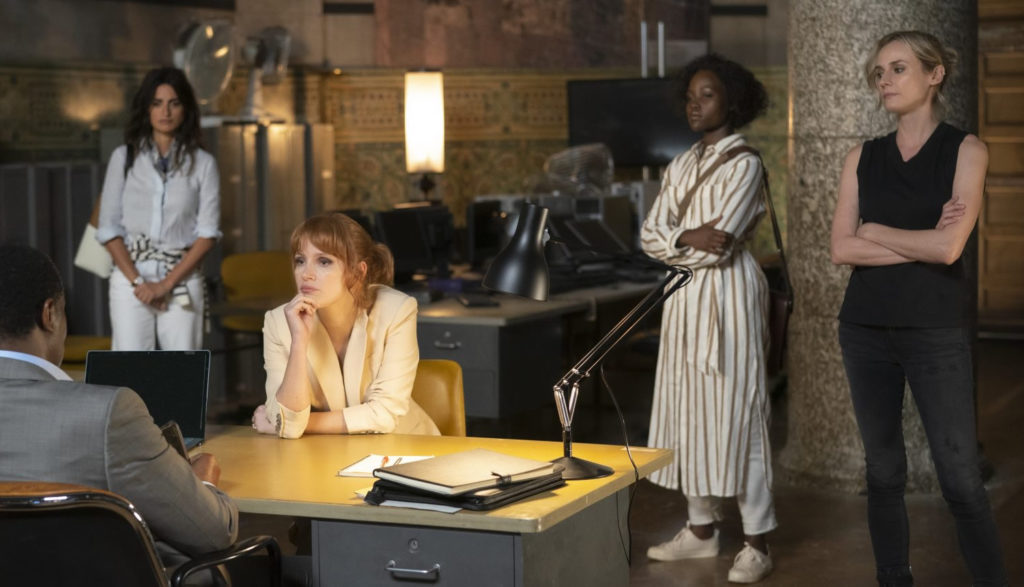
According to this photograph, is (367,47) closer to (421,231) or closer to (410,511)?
(421,231)

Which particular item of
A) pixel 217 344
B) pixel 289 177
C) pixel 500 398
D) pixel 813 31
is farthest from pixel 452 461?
pixel 289 177

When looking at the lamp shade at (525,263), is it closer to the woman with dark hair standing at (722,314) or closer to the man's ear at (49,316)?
the man's ear at (49,316)

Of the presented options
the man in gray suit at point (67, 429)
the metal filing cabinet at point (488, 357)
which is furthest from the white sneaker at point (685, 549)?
the man in gray suit at point (67, 429)

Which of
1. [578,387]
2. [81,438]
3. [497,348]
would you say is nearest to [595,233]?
[497,348]

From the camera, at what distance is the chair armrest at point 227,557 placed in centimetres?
244

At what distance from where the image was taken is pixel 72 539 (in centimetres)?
223

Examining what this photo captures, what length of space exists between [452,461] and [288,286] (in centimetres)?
450

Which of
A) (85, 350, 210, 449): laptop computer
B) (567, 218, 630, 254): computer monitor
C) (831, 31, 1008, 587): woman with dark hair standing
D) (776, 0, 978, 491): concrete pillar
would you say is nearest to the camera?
(85, 350, 210, 449): laptop computer

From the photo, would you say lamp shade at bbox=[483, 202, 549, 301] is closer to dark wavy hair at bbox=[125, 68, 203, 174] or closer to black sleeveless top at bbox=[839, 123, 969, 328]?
black sleeveless top at bbox=[839, 123, 969, 328]

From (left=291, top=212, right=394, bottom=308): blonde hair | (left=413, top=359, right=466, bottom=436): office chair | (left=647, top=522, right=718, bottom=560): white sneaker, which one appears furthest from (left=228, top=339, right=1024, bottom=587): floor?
(left=291, top=212, right=394, bottom=308): blonde hair

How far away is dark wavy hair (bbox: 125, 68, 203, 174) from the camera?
515 cm

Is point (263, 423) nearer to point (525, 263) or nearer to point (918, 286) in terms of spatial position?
point (525, 263)

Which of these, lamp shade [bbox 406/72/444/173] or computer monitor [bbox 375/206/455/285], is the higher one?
lamp shade [bbox 406/72/444/173]

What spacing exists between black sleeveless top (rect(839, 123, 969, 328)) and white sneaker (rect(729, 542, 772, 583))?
107 centimetres
